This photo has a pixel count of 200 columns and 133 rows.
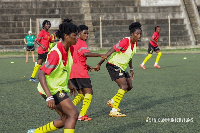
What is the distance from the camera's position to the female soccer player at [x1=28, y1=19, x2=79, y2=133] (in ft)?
14.1

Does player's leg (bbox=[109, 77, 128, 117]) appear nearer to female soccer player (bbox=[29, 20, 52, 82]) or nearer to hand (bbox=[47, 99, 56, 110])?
hand (bbox=[47, 99, 56, 110])

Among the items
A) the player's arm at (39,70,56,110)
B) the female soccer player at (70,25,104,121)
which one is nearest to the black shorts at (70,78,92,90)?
the female soccer player at (70,25,104,121)

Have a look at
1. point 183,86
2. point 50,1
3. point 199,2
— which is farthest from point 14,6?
point 183,86

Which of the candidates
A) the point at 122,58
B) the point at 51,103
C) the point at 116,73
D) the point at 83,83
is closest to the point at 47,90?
the point at 51,103

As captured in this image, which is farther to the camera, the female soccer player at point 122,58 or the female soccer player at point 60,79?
the female soccer player at point 122,58

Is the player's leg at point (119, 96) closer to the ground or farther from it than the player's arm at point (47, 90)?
closer to the ground

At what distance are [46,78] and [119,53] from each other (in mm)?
2801

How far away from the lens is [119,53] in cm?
707

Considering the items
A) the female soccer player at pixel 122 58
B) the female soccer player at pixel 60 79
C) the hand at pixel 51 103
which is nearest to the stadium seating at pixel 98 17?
the female soccer player at pixel 122 58

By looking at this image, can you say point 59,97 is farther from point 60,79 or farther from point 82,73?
point 82,73

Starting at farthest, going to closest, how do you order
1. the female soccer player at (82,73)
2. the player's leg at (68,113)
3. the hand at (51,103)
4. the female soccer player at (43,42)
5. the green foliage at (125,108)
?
the female soccer player at (43,42), the female soccer player at (82,73), the green foliage at (125,108), the player's leg at (68,113), the hand at (51,103)

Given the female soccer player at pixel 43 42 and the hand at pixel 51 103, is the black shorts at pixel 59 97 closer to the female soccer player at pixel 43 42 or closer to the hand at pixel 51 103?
the hand at pixel 51 103

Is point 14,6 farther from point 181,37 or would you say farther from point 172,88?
point 172,88

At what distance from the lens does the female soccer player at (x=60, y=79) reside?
431cm
